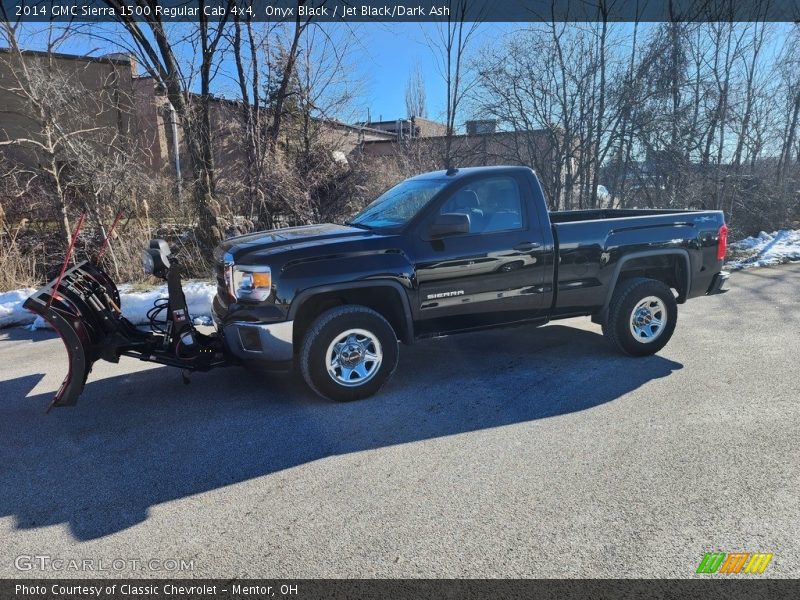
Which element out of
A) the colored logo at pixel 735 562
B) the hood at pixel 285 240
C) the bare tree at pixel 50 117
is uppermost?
the bare tree at pixel 50 117

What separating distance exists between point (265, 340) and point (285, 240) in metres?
0.94

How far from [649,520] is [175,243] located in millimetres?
10577

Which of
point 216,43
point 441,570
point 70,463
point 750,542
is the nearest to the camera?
point 441,570

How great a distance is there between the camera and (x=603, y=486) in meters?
3.29

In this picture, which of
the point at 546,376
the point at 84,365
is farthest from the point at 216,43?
the point at 546,376

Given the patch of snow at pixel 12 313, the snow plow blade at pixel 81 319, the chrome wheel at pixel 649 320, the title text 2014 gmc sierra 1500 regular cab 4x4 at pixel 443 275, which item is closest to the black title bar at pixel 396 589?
the snow plow blade at pixel 81 319

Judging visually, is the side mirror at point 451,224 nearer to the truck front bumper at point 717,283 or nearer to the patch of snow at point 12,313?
the truck front bumper at point 717,283

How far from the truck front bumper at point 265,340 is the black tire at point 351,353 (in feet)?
0.54

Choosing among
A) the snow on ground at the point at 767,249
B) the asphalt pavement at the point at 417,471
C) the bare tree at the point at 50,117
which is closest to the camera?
the asphalt pavement at the point at 417,471

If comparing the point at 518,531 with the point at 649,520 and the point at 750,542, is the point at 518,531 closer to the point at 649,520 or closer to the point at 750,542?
the point at 649,520

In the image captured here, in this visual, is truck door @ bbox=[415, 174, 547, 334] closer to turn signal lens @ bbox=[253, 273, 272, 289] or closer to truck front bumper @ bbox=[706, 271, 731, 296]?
turn signal lens @ bbox=[253, 273, 272, 289]

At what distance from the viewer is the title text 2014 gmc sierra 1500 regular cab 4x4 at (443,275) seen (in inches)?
174

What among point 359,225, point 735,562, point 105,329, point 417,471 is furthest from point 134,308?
point 735,562

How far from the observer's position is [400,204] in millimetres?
5367
